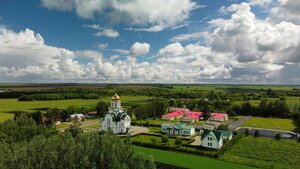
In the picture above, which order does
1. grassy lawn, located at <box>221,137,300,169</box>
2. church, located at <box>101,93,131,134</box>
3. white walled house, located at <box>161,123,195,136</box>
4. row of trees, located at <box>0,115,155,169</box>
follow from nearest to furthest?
1. row of trees, located at <box>0,115,155,169</box>
2. grassy lawn, located at <box>221,137,300,169</box>
3. white walled house, located at <box>161,123,195,136</box>
4. church, located at <box>101,93,131,134</box>

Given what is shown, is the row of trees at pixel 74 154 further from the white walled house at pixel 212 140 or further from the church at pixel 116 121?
the church at pixel 116 121

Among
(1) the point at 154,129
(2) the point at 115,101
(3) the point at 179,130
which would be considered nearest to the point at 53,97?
(2) the point at 115,101

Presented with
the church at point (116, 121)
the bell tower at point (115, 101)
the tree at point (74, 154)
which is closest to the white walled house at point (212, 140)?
the church at point (116, 121)

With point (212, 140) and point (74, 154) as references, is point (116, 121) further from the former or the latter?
point (74, 154)

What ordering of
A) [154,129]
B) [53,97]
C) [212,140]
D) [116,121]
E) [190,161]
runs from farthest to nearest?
1. [53,97]
2. [154,129]
3. [116,121]
4. [212,140]
5. [190,161]

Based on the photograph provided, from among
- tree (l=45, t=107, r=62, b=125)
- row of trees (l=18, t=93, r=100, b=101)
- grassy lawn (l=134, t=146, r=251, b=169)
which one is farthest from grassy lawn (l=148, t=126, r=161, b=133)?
row of trees (l=18, t=93, r=100, b=101)

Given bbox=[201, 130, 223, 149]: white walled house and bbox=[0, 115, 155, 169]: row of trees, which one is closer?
bbox=[0, 115, 155, 169]: row of trees

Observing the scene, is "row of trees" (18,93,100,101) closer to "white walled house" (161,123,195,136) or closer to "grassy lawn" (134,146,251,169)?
"white walled house" (161,123,195,136)

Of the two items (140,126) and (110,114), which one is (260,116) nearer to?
(140,126)

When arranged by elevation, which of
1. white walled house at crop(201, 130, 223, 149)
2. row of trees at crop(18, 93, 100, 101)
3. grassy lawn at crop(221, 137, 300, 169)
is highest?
row of trees at crop(18, 93, 100, 101)
